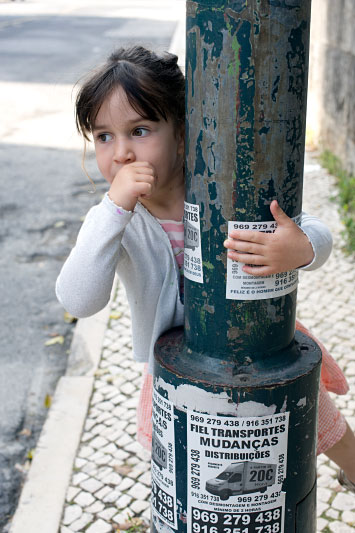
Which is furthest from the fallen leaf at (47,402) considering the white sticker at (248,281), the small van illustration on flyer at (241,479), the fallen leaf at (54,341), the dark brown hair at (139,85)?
the white sticker at (248,281)

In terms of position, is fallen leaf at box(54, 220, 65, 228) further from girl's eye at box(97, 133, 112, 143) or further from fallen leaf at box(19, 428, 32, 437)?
girl's eye at box(97, 133, 112, 143)

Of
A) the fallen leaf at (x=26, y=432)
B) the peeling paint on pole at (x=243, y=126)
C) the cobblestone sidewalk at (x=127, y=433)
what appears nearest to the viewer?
the peeling paint on pole at (x=243, y=126)

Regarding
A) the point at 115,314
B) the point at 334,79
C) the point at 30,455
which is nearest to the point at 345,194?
the point at 334,79

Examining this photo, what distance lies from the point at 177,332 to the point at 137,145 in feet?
1.65

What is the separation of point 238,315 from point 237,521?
48 centimetres

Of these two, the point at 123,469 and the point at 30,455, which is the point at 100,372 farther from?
the point at 123,469

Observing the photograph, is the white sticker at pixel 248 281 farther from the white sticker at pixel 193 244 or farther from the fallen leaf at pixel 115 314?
the fallen leaf at pixel 115 314

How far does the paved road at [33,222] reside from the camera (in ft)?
11.2

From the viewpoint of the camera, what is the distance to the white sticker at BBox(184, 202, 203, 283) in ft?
5.05

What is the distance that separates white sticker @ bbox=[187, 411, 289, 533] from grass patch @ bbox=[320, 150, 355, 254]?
3.50 meters

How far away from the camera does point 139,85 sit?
68.6 inches

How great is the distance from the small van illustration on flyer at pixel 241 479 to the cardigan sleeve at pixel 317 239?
488mm

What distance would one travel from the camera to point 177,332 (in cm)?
182

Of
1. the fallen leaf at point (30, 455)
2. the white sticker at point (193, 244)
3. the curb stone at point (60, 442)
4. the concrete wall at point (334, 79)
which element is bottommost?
the fallen leaf at point (30, 455)
